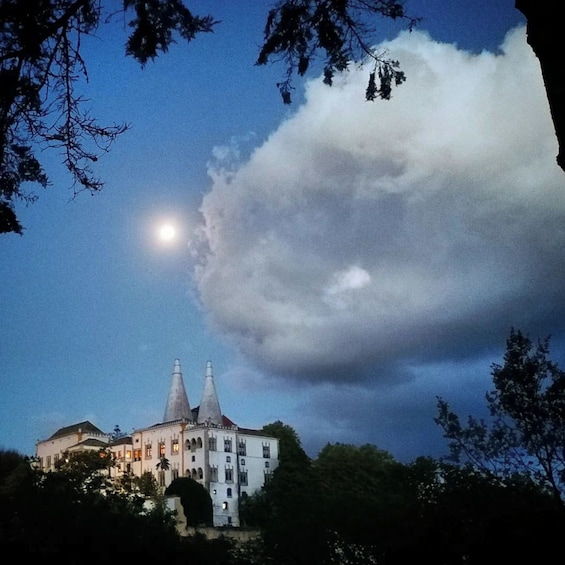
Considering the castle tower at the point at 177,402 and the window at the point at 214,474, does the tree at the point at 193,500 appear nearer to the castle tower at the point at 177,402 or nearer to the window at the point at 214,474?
the window at the point at 214,474

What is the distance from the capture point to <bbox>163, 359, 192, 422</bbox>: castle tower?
300 ft

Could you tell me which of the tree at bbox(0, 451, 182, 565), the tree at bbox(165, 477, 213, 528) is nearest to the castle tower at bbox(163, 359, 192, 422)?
the tree at bbox(165, 477, 213, 528)

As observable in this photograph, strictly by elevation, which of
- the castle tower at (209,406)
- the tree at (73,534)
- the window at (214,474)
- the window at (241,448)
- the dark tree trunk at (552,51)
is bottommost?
the tree at (73,534)

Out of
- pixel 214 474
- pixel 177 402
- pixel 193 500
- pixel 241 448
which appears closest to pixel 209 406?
pixel 177 402

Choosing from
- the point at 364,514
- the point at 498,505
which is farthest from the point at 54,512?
the point at 498,505

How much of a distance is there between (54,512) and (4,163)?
17.0 metres

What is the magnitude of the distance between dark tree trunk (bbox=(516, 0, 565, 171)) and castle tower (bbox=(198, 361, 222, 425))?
86.3m

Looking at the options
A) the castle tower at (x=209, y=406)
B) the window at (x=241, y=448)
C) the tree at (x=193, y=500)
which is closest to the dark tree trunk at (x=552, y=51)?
the tree at (x=193, y=500)

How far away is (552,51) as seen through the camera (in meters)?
3.62

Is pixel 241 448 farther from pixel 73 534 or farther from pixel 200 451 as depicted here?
pixel 73 534

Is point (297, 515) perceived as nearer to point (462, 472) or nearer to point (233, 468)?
point (462, 472)

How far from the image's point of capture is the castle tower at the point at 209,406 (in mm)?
88750

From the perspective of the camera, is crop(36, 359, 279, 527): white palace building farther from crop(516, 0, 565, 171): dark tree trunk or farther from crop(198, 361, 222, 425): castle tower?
crop(516, 0, 565, 171): dark tree trunk

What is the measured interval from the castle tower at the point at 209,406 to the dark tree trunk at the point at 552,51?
283 feet
